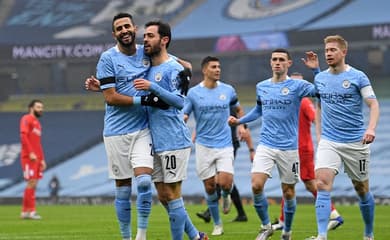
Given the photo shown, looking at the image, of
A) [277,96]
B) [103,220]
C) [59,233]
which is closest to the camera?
[277,96]

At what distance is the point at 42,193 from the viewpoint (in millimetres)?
37500

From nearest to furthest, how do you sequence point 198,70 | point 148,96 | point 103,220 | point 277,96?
point 148,96 → point 277,96 → point 103,220 → point 198,70

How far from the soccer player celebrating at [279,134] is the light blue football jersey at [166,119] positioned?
2.68 metres

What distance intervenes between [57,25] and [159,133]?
33663 millimetres

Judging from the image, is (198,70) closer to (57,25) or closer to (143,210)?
(57,25)

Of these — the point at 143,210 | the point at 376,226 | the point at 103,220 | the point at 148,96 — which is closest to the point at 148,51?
the point at 148,96

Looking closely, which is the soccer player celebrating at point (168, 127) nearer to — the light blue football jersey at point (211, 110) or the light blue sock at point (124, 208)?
the light blue sock at point (124, 208)

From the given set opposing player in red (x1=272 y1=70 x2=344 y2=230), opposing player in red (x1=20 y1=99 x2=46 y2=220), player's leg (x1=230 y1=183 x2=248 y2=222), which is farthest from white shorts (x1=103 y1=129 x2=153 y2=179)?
opposing player in red (x1=20 y1=99 x2=46 y2=220)

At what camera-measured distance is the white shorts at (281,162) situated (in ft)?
41.8

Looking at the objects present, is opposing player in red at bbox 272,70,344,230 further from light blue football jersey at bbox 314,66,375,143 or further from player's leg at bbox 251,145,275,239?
light blue football jersey at bbox 314,66,375,143

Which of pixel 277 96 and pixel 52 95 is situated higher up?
pixel 277 96

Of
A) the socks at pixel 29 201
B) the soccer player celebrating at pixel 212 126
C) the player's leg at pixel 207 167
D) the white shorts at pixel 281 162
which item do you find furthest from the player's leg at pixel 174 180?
the socks at pixel 29 201

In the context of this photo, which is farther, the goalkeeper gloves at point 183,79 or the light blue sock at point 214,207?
the light blue sock at point 214,207

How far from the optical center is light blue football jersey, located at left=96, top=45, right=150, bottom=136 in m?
10.2
